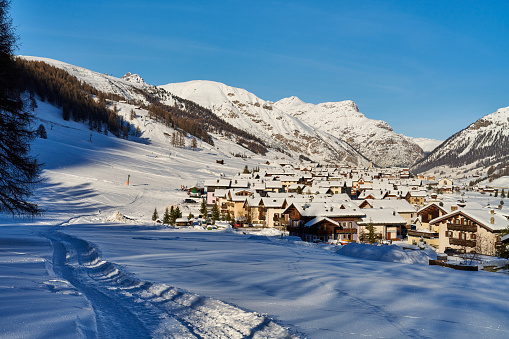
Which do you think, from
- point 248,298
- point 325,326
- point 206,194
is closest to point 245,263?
point 248,298

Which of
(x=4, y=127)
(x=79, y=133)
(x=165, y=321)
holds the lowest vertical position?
(x=165, y=321)

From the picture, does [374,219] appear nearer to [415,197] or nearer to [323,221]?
[323,221]

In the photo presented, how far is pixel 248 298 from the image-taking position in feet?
30.1

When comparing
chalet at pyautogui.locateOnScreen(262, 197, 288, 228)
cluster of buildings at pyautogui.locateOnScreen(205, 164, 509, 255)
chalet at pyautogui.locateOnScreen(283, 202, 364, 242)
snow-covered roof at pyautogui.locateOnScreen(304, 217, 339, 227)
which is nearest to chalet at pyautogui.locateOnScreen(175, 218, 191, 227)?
cluster of buildings at pyautogui.locateOnScreen(205, 164, 509, 255)

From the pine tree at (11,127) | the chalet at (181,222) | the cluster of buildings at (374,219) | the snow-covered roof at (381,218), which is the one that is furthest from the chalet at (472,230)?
the pine tree at (11,127)

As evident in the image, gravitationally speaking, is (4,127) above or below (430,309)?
above

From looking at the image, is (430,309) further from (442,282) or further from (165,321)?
(165,321)

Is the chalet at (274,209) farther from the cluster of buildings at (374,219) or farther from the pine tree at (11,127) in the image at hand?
the pine tree at (11,127)

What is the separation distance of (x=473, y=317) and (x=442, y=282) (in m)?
4.43

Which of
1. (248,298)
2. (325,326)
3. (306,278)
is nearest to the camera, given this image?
(325,326)

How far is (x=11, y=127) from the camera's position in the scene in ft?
53.0

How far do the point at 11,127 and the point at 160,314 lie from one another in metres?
12.7

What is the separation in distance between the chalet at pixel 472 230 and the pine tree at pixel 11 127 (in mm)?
42651

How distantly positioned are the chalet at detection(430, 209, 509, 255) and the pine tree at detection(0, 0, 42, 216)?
4265 centimetres
